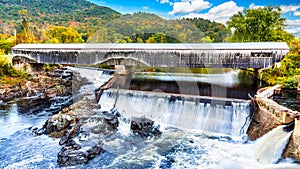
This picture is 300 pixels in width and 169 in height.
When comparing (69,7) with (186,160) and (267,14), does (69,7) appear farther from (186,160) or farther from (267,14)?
(186,160)

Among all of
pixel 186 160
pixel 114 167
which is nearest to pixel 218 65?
pixel 186 160

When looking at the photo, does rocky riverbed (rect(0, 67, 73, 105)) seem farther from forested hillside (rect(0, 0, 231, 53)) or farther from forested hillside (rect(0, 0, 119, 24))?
forested hillside (rect(0, 0, 119, 24))

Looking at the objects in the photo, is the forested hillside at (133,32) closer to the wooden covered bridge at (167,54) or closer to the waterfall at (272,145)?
the wooden covered bridge at (167,54)

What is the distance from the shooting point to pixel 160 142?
11.2 m

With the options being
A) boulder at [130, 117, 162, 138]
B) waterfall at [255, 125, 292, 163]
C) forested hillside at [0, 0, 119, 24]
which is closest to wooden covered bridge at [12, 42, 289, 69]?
boulder at [130, 117, 162, 138]

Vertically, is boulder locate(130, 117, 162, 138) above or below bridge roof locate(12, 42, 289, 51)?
below

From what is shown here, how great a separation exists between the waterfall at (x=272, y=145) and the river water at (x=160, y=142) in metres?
0.17

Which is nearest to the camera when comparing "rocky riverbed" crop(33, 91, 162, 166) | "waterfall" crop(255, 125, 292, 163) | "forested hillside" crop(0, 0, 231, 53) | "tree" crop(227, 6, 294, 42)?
"waterfall" crop(255, 125, 292, 163)

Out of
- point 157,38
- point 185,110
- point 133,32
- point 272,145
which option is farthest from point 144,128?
point 133,32

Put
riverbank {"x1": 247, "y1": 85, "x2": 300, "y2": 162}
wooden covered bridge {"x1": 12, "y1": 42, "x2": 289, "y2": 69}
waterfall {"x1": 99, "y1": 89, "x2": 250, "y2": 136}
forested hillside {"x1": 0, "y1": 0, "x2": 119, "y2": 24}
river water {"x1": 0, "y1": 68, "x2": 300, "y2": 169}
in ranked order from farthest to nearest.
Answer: forested hillside {"x1": 0, "y1": 0, "x2": 119, "y2": 24} → wooden covered bridge {"x1": 12, "y1": 42, "x2": 289, "y2": 69} → waterfall {"x1": 99, "y1": 89, "x2": 250, "y2": 136} → river water {"x1": 0, "y1": 68, "x2": 300, "y2": 169} → riverbank {"x1": 247, "y1": 85, "x2": 300, "y2": 162}

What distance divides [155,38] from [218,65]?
2166 cm

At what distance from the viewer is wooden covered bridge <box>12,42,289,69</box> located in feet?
52.3

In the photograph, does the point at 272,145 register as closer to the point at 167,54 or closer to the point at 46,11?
the point at 167,54

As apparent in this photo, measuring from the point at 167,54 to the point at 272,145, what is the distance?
10829 mm
